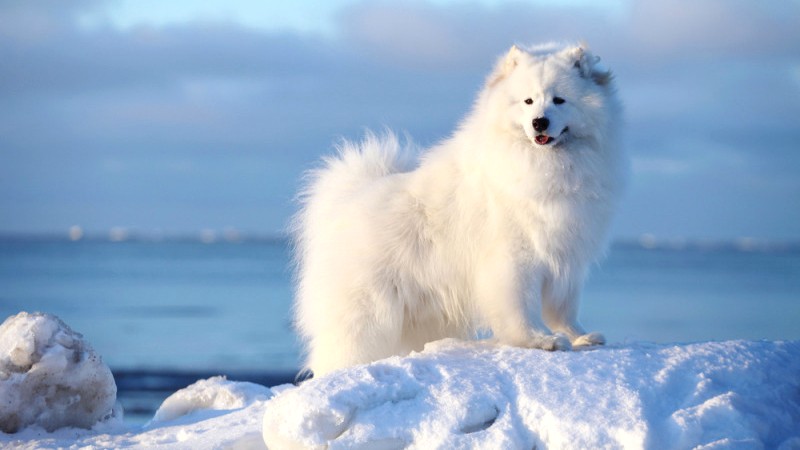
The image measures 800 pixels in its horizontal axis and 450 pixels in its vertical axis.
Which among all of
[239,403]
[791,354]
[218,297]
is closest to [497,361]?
[791,354]

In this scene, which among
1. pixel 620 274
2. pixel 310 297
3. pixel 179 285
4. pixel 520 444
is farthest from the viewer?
pixel 620 274

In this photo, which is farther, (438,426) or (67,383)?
(67,383)

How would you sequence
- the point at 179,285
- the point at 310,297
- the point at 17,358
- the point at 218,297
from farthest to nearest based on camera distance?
the point at 179,285
the point at 218,297
the point at 310,297
the point at 17,358

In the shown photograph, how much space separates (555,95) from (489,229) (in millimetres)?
858

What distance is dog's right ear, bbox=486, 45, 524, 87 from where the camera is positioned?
5844 mm

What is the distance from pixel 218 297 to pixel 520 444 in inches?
1145

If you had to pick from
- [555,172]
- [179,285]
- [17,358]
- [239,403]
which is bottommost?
[179,285]

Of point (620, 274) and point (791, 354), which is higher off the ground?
point (791, 354)

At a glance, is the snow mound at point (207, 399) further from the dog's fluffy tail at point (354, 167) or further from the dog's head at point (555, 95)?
the dog's head at point (555, 95)

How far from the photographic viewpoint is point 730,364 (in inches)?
196

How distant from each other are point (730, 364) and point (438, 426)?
159cm

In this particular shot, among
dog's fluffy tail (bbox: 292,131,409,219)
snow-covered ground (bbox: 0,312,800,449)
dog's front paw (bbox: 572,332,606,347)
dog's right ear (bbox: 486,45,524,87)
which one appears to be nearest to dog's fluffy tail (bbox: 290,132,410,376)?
dog's fluffy tail (bbox: 292,131,409,219)

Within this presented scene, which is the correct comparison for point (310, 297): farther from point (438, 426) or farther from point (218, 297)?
point (218, 297)

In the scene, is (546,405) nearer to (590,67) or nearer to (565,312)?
(565,312)
